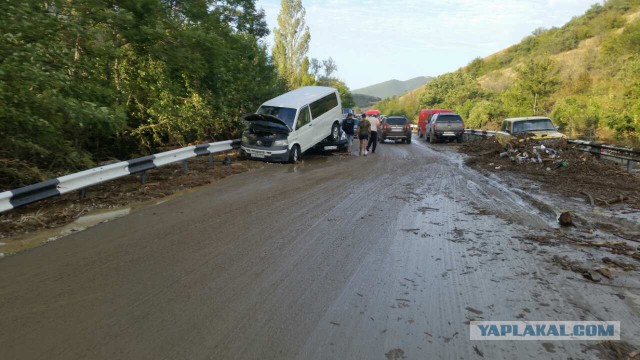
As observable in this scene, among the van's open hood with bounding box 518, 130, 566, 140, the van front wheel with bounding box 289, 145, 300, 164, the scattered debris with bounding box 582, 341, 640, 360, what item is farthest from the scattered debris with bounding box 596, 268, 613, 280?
the van's open hood with bounding box 518, 130, 566, 140

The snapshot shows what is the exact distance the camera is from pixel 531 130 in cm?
1591

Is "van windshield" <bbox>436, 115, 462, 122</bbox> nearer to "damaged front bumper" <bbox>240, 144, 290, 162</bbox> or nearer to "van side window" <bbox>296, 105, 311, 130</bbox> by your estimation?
"van side window" <bbox>296, 105, 311, 130</bbox>

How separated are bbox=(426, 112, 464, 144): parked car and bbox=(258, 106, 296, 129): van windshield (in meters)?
13.1

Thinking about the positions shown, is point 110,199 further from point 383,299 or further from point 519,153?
point 519,153

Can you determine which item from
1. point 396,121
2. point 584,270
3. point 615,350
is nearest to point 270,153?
point 584,270

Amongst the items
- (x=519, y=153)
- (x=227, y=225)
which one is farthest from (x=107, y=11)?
(x=519, y=153)

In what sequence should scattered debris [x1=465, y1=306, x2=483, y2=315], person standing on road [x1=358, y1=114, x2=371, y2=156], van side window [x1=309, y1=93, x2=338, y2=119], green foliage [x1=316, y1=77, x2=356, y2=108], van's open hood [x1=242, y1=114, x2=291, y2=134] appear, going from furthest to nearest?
green foliage [x1=316, y1=77, x2=356, y2=108], person standing on road [x1=358, y1=114, x2=371, y2=156], van side window [x1=309, y1=93, x2=338, y2=119], van's open hood [x1=242, y1=114, x2=291, y2=134], scattered debris [x1=465, y1=306, x2=483, y2=315]

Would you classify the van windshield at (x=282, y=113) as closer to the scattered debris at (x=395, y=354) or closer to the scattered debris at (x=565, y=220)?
the scattered debris at (x=565, y=220)

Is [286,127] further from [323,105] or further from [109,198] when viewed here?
[109,198]

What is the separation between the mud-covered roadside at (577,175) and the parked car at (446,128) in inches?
392

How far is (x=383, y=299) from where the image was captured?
394cm

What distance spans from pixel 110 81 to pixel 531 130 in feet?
47.6

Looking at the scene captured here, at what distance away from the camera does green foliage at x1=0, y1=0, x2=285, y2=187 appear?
743cm

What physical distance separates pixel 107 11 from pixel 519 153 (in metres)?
12.9
